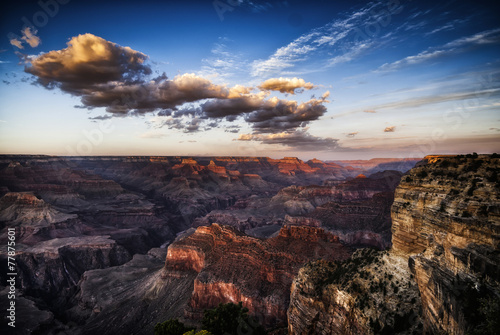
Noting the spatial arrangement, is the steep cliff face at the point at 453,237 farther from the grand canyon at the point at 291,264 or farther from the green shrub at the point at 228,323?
the green shrub at the point at 228,323

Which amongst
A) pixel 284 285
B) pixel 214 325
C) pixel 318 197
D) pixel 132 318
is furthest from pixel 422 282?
pixel 318 197

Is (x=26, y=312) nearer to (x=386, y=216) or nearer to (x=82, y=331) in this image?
(x=82, y=331)

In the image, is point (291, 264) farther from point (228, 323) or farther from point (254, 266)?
point (228, 323)


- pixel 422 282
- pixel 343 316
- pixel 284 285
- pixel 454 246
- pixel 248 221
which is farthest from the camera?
pixel 248 221

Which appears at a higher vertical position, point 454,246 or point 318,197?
point 454,246

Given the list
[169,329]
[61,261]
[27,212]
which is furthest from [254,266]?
[27,212]
